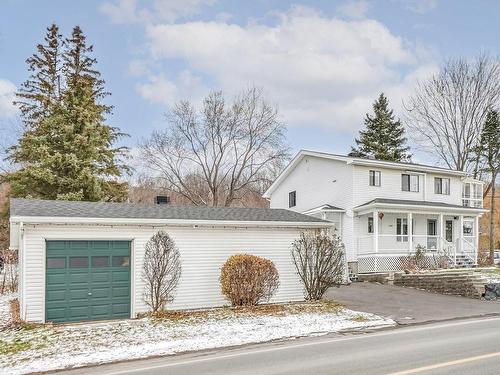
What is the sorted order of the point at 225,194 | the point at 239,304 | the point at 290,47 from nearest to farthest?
the point at 239,304 → the point at 290,47 → the point at 225,194

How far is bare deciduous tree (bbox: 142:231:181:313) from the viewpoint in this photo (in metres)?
14.0

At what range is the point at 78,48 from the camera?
3181 centimetres

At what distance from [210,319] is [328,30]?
17102 millimetres

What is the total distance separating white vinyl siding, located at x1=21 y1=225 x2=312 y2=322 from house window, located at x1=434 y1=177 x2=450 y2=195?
54.3 feet

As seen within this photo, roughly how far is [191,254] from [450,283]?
11039 millimetres

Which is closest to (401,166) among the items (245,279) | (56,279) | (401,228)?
(401,228)

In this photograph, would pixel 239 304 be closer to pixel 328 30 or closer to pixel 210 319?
pixel 210 319

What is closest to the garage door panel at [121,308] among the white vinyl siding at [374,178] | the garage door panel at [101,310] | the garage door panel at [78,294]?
the garage door panel at [101,310]

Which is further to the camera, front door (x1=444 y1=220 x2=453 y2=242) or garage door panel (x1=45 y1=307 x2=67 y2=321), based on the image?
front door (x1=444 y1=220 x2=453 y2=242)

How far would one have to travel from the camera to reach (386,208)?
25469mm

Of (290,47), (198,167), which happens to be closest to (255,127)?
(198,167)

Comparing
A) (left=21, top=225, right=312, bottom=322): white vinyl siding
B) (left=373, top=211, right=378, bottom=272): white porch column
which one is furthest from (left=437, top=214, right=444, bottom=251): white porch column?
(left=21, top=225, right=312, bottom=322): white vinyl siding

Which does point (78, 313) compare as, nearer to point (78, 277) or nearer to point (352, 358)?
point (78, 277)

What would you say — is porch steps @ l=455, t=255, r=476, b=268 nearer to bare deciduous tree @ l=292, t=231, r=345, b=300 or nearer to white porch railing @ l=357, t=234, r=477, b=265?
white porch railing @ l=357, t=234, r=477, b=265
